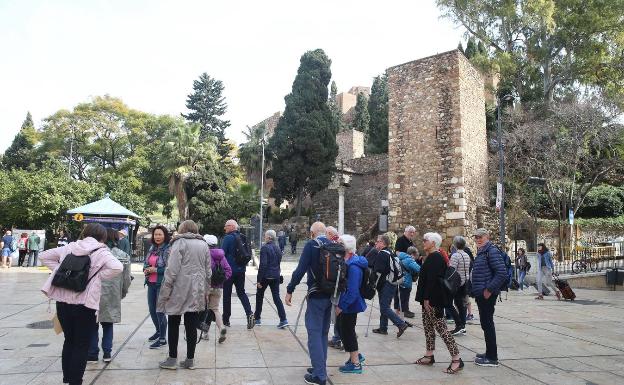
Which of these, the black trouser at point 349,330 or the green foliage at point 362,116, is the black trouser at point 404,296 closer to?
the black trouser at point 349,330

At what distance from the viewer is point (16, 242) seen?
66.2 ft

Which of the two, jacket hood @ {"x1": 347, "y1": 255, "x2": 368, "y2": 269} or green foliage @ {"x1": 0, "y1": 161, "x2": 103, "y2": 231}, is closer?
jacket hood @ {"x1": 347, "y1": 255, "x2": 368, "y2": 269}

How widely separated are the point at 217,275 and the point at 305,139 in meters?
26.1

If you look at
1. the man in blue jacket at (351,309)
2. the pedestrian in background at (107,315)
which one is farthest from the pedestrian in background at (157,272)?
the man in blue jacket at (351,309)

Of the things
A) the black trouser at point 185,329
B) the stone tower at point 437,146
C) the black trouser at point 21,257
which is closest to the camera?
the black trouser at point 185,329

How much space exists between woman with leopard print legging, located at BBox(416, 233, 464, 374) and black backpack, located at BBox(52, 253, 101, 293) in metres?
3.30

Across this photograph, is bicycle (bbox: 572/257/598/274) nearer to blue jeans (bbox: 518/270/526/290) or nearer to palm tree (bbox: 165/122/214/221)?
blue jeans (bbox: 518/270/526/290)

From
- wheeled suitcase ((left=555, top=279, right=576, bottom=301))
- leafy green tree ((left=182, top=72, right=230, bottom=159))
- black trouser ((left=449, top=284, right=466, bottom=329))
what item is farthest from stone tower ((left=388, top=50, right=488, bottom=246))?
leafy green tree ((left=182, top=72, right=230, bottom=159))

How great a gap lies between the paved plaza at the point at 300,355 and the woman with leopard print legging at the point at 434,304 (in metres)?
0.14

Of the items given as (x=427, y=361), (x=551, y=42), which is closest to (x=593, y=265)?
(x=551, y=42)

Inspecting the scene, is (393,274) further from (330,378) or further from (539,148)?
(539,148)

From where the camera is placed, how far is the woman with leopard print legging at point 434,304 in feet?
16.2

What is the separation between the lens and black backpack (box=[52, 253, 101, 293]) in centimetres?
368

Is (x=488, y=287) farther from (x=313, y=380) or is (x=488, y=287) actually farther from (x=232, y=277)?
(x=232, y=277)
